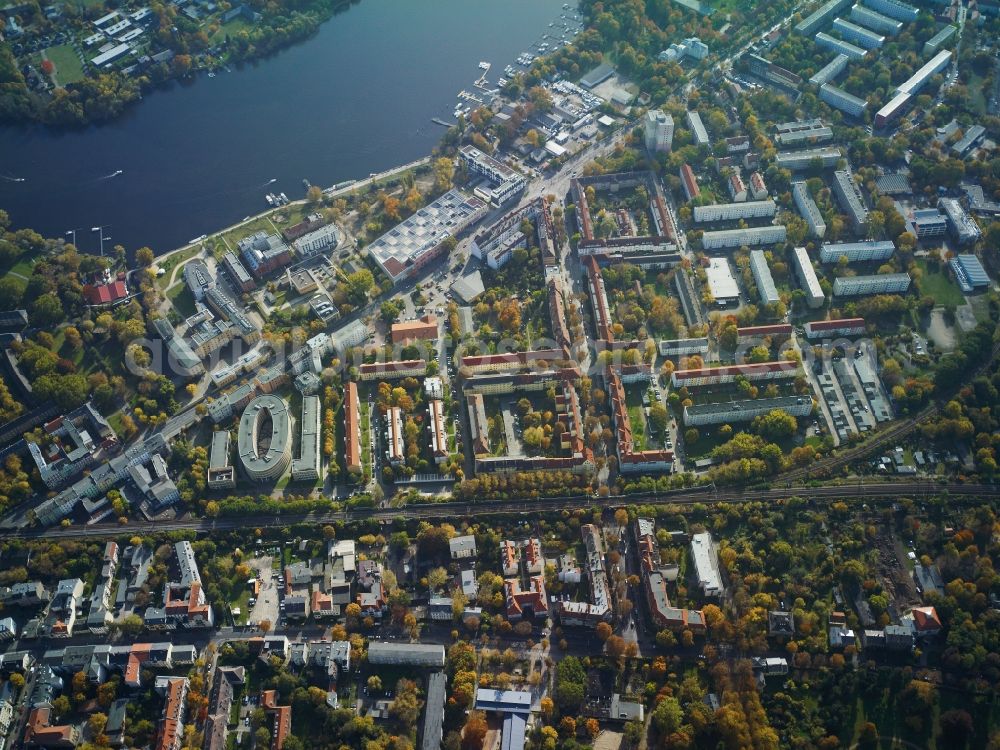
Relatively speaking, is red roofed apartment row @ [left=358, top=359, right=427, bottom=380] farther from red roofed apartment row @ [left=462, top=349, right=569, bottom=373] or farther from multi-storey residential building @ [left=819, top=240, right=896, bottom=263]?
multi-storey residential building @ [left=819, top=240, right=896, bottom=263]

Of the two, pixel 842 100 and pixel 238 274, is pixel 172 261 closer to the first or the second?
pixel 238 274

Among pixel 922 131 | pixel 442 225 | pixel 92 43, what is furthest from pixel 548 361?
pixel 92 43

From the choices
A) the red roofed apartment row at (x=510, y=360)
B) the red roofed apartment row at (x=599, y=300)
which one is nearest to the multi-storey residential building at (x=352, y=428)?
the red roofed apartment row at (x=510, y=360)

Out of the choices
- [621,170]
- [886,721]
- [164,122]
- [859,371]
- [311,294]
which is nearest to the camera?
[886,721]

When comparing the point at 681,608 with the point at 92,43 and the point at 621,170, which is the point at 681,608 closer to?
the point at 621,170

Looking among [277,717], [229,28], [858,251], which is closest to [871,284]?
[858,251]
